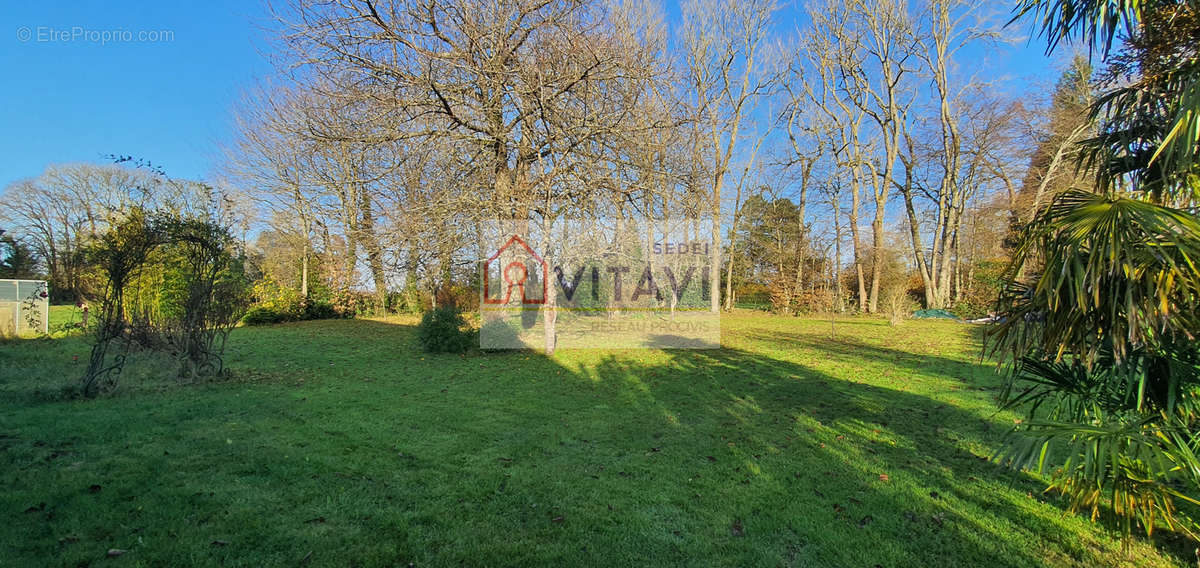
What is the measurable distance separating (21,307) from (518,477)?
1276 centimetres

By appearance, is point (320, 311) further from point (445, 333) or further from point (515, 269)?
point (515, 269)

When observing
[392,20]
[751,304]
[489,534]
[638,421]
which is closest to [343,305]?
[392,20]

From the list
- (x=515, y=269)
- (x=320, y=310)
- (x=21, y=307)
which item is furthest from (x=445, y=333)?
(x=320, y=310)

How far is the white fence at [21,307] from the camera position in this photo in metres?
9.13

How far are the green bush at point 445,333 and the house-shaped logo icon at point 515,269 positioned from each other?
141cm

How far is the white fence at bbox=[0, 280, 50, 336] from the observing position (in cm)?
913

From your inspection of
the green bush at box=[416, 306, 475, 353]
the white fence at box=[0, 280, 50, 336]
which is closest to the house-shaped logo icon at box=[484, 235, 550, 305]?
the green bush at box=[416, 306, 475, 353]

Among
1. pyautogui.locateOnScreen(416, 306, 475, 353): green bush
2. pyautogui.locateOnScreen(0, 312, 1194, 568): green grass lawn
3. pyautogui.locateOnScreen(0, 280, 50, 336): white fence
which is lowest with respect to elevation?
pyautogui.locateOnScreen(0, 312, 1194, 568): green grass lawn

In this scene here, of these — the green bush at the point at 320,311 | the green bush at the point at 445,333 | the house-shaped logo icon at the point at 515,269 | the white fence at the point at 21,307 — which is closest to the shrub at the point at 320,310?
the green bush at the point at 320,311

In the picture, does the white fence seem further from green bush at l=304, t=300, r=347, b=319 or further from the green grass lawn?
green bush at l=304, t=300, r=347, b=319

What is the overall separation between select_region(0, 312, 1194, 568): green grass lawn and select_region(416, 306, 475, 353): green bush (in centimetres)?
274

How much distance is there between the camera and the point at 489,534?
2609mm

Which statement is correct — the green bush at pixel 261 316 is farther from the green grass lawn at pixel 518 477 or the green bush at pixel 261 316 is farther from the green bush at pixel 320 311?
the green grass lawn at pixel 518 477

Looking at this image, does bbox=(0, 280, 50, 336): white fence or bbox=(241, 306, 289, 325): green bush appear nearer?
bbox=(0, 280, 50, 336): white fence
